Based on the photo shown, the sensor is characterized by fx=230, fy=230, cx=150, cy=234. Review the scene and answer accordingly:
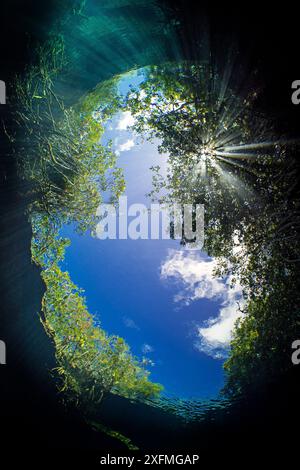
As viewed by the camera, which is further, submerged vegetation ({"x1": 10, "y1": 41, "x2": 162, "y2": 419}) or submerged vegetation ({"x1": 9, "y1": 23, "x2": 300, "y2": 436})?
submerged vegetation ({"x1": 9, "y1": 23, "x2": 300, "y2": 436})

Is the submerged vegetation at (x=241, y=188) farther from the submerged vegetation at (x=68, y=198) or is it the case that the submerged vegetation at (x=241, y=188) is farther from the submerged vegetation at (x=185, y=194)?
the submerged vegetation at (x=68, y=198)

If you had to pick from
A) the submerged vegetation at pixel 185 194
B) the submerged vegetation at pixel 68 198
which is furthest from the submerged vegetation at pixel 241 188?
the submerged vegetation at pixel 68 198

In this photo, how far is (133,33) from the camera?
922 cm

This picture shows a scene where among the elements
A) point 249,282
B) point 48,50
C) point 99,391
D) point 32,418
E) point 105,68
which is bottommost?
point 32,418

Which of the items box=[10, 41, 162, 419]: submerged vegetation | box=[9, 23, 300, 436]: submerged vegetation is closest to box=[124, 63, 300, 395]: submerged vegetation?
box=[9, 23, 300, 436]: submerged vegetation

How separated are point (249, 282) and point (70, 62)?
44.3 feet

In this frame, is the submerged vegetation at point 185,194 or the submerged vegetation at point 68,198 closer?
the submerged vegetation at point 68,198

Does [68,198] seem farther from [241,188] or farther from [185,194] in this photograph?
[241,188]

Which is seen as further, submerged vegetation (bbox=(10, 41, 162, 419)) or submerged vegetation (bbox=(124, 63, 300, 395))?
submerged vegetation (bbox=(124, 63, 300, 395))

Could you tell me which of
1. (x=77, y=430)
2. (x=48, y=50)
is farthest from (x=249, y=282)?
(x=48, y=50)

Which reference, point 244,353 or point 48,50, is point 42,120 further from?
point 244,353

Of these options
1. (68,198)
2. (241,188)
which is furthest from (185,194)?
(68,198)

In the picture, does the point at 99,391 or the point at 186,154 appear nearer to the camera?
the point at 99,391

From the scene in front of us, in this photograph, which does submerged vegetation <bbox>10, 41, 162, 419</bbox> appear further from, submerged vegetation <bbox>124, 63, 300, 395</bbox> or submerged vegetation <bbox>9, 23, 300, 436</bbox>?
submerged vegetation <bbox>124, 63, 300, 395</bbox>
